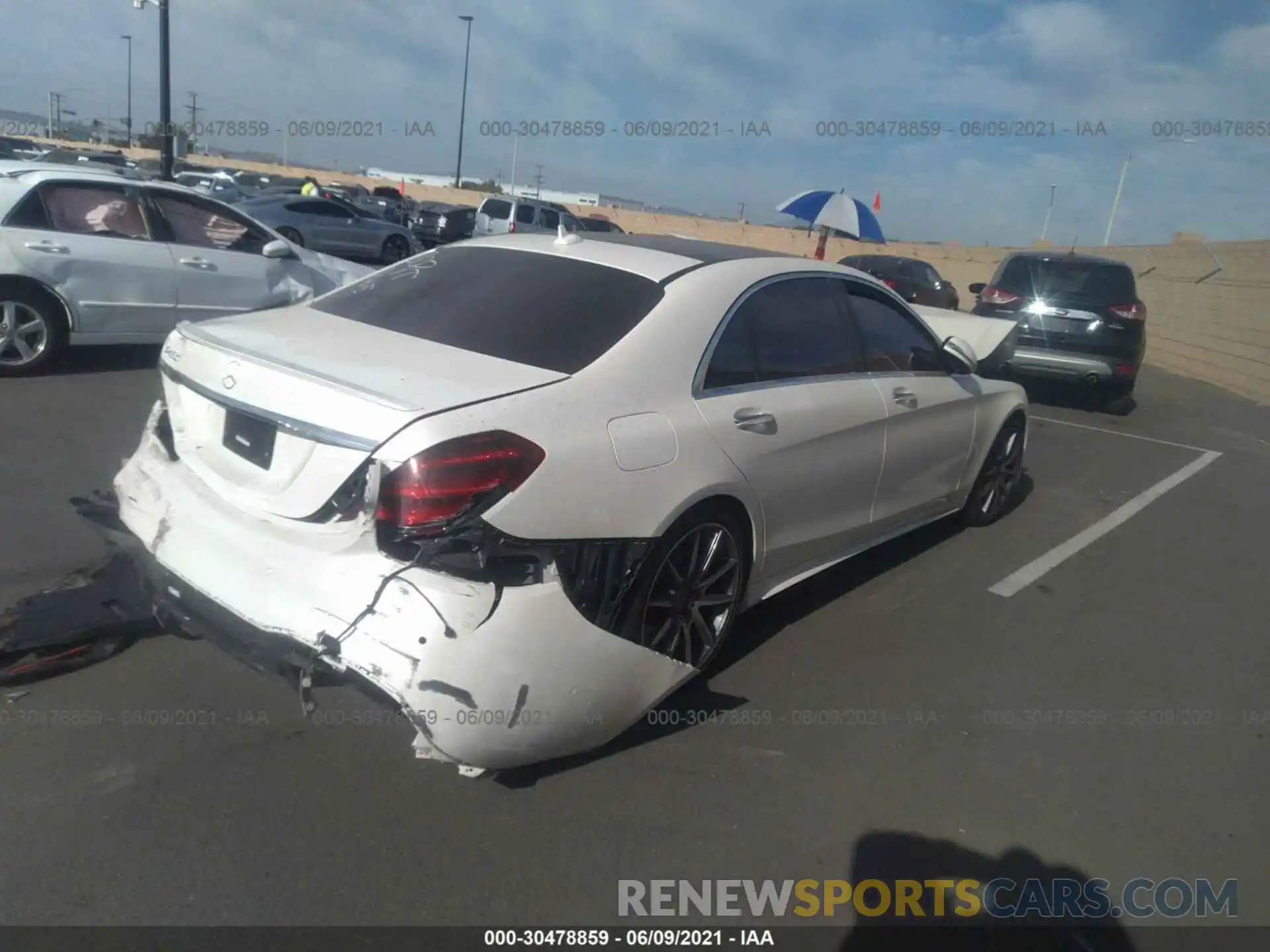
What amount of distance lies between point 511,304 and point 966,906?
97.7 inches

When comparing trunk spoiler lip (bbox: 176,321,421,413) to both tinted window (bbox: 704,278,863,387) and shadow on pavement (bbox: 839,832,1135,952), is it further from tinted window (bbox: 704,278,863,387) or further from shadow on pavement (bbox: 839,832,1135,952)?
shadow on pavement (bbox: 839,832,1135,952)

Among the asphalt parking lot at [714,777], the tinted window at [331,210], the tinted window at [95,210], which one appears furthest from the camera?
the tinted window at [331,210]

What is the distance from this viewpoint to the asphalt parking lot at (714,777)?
2688 mm

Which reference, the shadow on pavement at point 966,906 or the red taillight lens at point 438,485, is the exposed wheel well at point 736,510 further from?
the shadow on pavement at point 966,906

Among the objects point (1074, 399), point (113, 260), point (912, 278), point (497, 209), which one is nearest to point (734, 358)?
point (113, 260)

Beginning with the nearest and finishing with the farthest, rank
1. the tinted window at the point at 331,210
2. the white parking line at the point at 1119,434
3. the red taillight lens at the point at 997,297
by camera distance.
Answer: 1. the white parking line at the point at 1119,434
2. the red taillight lens at the point at 997,297
3. the tinted window at the point at 331,210

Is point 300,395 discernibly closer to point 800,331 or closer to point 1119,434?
point 800,331

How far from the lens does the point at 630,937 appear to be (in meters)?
2.62

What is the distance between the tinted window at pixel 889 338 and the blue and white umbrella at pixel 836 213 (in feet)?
32.5

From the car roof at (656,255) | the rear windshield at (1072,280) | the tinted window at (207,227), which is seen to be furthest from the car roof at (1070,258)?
the tinted window at (207,227)

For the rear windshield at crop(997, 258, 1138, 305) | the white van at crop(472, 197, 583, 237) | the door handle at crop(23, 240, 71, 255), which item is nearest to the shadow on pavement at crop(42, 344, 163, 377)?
the door handle at crop(23, 240, 71, 255)

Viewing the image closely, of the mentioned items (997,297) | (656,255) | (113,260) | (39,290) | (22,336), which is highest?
(656,255)

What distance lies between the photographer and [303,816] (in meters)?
2.90

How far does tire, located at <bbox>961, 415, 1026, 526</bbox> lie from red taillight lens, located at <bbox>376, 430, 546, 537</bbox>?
153 inches
